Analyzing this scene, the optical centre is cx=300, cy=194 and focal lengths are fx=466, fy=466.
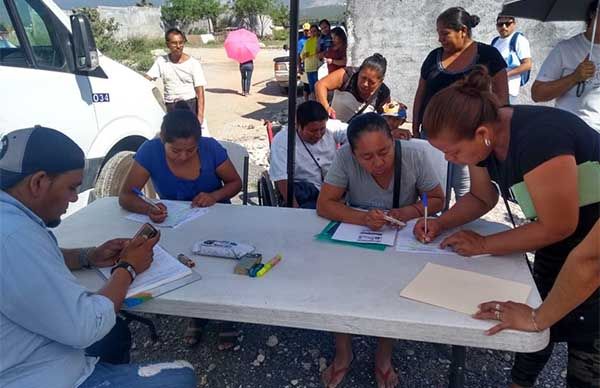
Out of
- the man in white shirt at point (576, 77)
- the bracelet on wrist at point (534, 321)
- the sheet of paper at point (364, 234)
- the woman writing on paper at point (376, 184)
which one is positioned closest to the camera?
the bracelet on wrist at point (534, 321)

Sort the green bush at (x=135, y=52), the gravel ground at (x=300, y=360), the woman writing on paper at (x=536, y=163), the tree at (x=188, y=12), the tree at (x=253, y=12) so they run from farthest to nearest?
the tree at (x=253, y=12) < the tree at (x=188, y=12) < the green bush at (x=135, y=52) < the gravel ground at (x=300, y=360) < the woman writing on paper at (x=536, y=163)

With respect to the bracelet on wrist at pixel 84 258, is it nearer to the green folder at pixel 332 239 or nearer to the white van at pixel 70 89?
the green folder at pixel 332 239

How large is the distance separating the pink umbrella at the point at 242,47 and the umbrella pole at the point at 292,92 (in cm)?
885

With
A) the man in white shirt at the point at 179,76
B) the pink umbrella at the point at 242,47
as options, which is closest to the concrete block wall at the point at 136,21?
the pink umbrella at the point at 242,47

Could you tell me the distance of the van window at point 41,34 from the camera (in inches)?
115

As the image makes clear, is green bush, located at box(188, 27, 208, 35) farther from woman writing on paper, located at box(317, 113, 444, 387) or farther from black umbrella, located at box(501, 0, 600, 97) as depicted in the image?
woman writing on paper, located at box(317, 113, 444, 387)

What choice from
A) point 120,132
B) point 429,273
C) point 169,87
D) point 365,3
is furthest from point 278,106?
point 429,273

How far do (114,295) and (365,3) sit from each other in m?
6.77

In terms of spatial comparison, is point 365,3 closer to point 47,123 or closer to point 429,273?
point 47,123

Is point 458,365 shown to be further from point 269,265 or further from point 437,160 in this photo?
point 437,160

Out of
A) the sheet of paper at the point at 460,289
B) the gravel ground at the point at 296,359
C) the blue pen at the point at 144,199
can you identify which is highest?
the sheet of paper at the point at 460,289

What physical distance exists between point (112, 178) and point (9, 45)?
1.00 meters

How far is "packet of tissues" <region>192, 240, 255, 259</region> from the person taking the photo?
67.9 inches

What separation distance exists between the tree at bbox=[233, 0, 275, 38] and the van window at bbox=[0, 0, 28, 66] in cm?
3637
